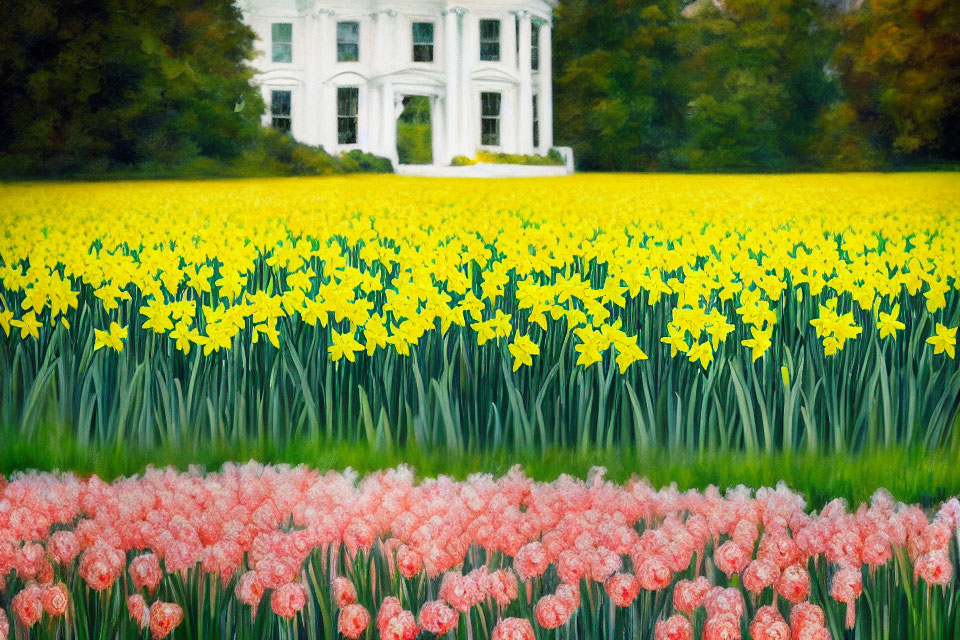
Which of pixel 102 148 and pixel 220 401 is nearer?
pixel 220 401

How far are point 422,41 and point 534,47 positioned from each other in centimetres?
49

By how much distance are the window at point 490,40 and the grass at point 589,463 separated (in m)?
1.89

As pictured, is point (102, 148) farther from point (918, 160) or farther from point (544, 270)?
point (918, 160)

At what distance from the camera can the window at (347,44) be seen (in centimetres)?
395

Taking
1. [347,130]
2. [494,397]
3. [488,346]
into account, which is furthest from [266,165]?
[494,397]

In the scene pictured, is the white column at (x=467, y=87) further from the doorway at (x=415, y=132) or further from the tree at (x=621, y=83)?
the tree at (x=621, y=83)

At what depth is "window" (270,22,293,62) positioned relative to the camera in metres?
3.75

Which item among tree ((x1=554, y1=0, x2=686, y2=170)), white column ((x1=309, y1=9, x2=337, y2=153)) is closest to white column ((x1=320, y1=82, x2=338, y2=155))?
white column ((x1=309, y1=9, x2=337, y2=153))

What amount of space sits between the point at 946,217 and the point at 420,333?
7.82 feet

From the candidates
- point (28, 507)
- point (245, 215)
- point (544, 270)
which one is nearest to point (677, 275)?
point (544, 270)

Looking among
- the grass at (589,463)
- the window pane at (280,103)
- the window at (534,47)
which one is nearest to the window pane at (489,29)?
the window at (534,47)

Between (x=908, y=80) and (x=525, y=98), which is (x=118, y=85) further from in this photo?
(x=908, y=80)

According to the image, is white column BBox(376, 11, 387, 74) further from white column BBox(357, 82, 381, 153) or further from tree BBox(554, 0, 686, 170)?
tree BBox(554, 0, 686, 170)

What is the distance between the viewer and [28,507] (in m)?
1.55
